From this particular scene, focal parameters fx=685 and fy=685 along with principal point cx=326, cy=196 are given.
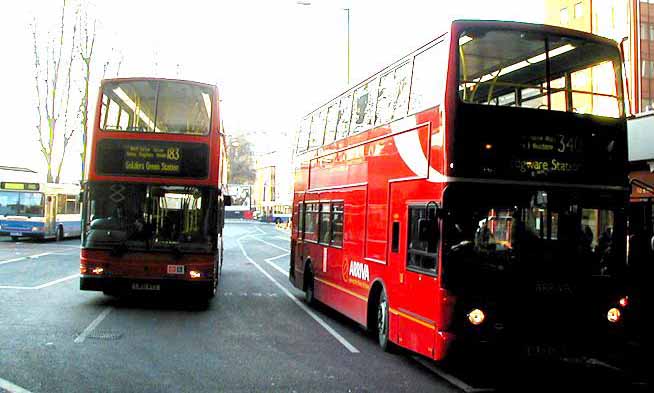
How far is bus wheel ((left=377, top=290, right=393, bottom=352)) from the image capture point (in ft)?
29.9

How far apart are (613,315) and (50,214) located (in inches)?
1258

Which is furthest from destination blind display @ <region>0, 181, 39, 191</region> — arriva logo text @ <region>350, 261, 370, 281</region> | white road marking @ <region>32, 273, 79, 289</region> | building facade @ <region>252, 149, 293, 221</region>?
building facade @ <region>252, 149, 293, 221</region>

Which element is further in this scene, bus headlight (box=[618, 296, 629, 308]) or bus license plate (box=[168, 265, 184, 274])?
bus license plate (box=[168, 265, 184, 274])

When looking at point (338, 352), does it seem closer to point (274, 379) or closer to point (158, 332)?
point (274, 379)

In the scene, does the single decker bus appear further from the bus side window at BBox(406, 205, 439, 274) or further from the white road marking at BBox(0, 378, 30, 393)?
the bus side window at BBox(406, 205, 439, 274)

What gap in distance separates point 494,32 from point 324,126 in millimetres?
6233

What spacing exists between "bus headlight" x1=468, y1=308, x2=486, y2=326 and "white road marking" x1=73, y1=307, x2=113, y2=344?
17.0 ft

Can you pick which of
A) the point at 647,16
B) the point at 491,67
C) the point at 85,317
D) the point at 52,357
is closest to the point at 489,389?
the point at 491,67

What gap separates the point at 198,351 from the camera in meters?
8.78

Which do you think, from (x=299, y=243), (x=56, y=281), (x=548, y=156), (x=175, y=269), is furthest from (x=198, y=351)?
(x=56, y=281)

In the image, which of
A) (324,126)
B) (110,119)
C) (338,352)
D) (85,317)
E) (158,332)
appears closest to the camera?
(338,352)

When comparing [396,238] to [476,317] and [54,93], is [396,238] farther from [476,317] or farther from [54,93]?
[54,93]

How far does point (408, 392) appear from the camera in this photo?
6.99 metres

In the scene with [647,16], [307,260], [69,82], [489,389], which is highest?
[647,16]
